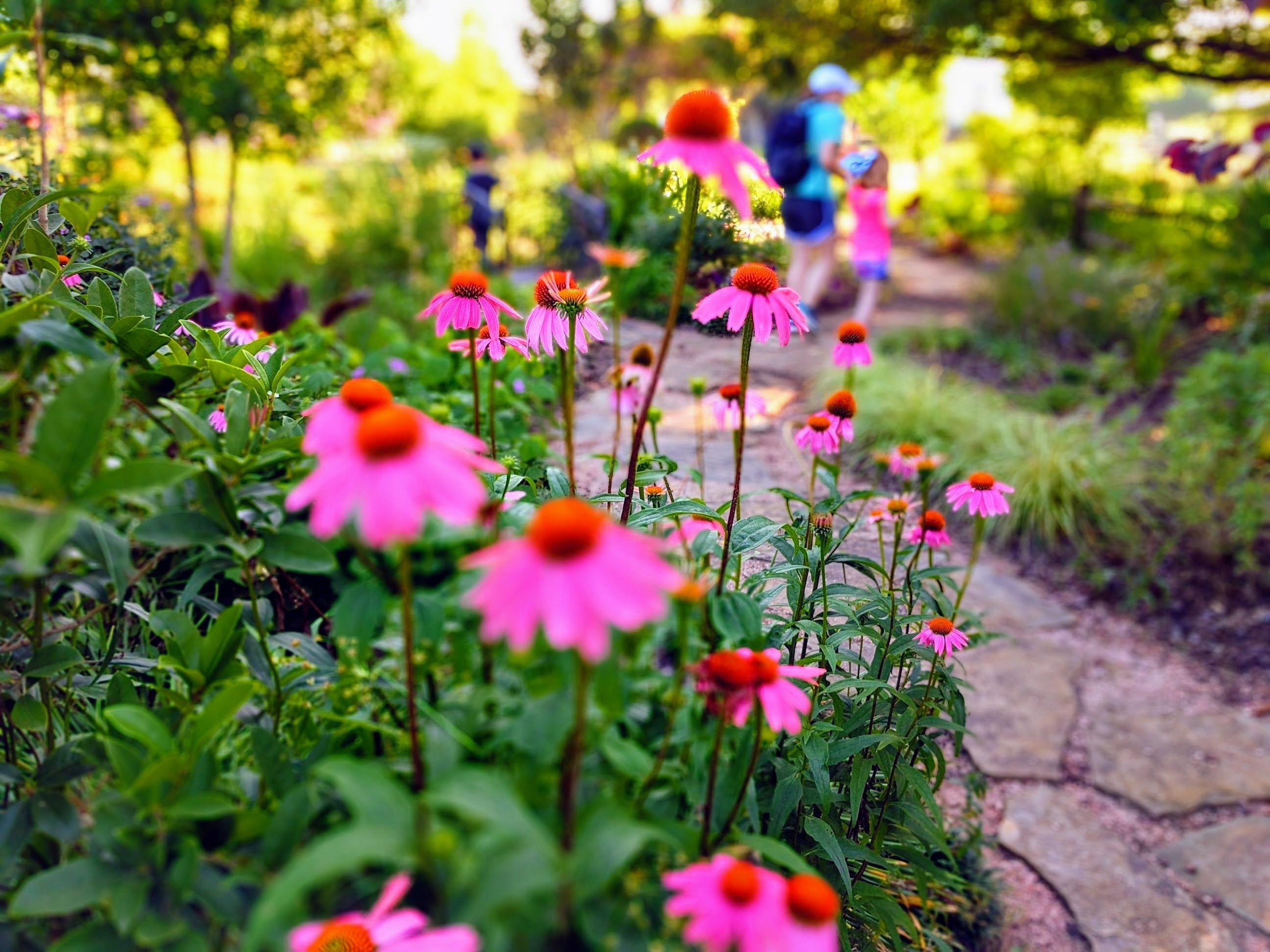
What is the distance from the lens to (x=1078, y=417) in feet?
11.4

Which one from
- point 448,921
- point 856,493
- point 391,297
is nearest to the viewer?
point 448,921

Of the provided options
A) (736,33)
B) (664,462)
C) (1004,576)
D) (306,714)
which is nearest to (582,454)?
(664,462)

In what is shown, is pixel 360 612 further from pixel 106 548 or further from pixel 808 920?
pixel 808 920

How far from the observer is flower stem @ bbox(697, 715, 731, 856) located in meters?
0.68

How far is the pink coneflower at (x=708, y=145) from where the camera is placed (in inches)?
28.7

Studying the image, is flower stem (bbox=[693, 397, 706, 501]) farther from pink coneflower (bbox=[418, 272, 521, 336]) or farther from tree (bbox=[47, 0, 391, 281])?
tree (bbox=[47, 0, 391, 281])

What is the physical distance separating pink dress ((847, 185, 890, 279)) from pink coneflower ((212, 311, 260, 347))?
3102 millimetres

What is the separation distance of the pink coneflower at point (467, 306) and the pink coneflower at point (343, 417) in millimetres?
383

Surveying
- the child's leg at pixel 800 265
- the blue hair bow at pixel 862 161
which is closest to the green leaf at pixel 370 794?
the blue hair bow at pixel 862 161

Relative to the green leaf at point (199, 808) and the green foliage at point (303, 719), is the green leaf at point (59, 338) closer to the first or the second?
the green foliage at point (303, 719)

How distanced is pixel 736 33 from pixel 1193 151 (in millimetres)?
6735

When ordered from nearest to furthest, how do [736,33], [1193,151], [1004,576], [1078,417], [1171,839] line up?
[1171,839]
[1193,151]
[1004,576]
[1078,417]
[736,33]

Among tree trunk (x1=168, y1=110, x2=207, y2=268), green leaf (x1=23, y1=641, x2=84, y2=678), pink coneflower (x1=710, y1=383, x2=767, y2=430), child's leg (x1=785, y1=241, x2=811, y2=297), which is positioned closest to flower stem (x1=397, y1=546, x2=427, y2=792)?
green leaf (x1=23, y1=641, x2=84, y2=678)

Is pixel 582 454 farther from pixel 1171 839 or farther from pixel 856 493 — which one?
pixel 1171 839
